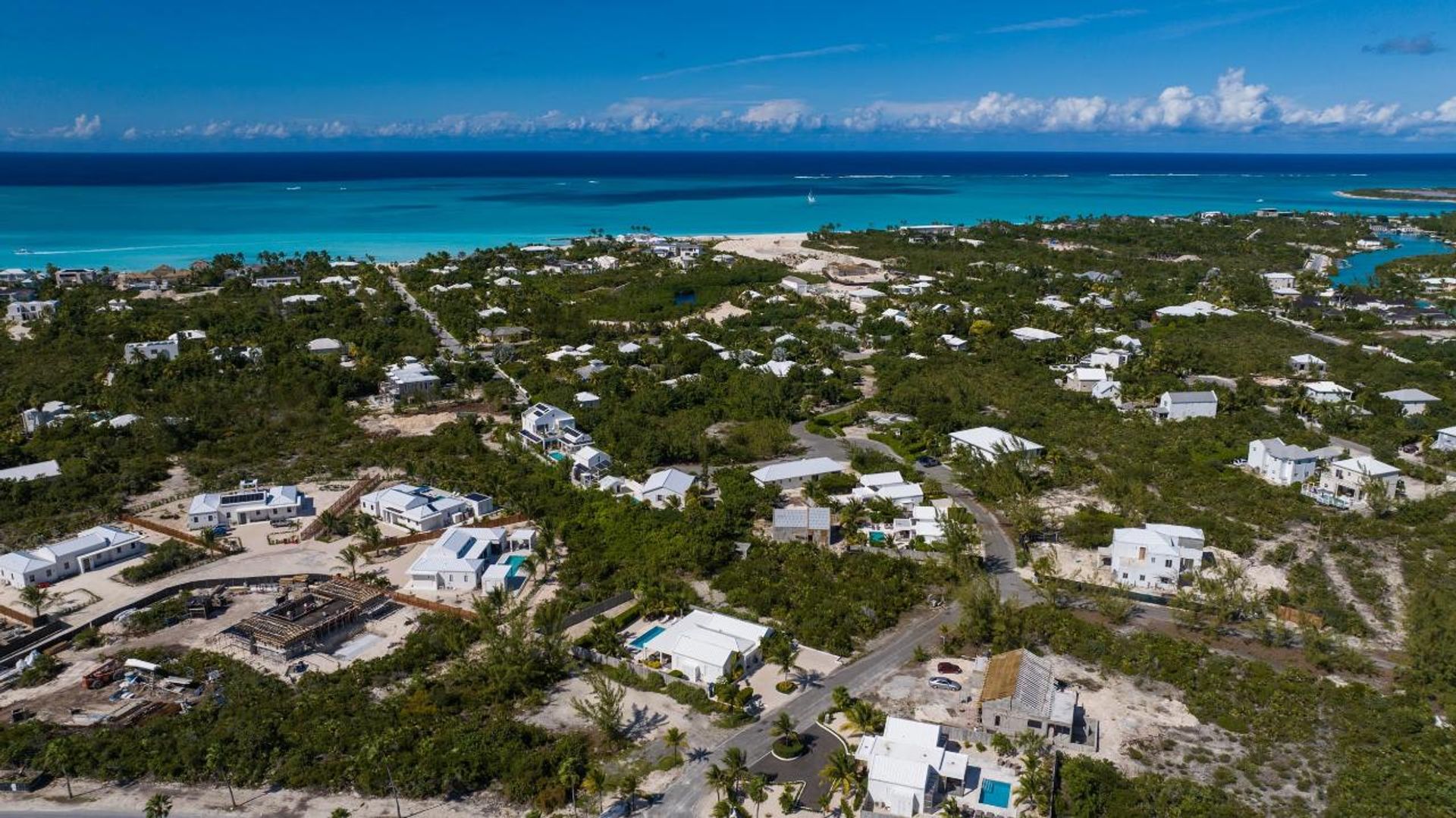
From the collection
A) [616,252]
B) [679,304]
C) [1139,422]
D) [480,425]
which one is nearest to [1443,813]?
[1139,422]

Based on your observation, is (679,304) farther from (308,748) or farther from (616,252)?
(308,748)

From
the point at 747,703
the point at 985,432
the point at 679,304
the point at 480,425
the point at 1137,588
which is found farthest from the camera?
the point at 679,304

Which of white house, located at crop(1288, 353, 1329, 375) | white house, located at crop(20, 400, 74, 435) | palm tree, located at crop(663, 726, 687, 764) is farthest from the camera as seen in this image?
white house, located at crop(1288, 353, 1329, 375)

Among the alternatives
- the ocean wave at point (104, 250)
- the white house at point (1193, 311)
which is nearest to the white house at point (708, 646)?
the white house at point (1193, 311)

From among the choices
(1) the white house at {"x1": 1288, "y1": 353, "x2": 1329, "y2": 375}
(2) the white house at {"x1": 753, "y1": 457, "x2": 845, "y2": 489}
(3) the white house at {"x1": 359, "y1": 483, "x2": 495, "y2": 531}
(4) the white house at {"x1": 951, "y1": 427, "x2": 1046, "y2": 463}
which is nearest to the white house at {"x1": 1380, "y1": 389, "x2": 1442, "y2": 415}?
(1) the white house at {"x1": 1288, "y1": 353, "x2": 1329, "y2": 375}

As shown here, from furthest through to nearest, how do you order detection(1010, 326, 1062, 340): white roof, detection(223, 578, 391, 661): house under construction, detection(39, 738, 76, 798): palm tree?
detection(1010, 326, 1062, 340): white roof, detection(223, 578, 391, 661): house under construction, detection(39, 738, 76, 798): palm tree

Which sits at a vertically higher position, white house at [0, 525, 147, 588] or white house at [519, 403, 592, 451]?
white house at [519, 403, 592, 451]

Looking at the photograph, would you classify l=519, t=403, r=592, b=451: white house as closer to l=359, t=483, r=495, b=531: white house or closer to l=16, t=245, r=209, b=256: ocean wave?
l=359, t=483, r=495, b=531: white house

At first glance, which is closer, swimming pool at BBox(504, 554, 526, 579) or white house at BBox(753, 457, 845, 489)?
swimming pool at BBox(504, 554, 526, 579)
